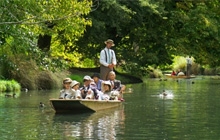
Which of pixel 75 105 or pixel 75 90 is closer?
pixel 75 105

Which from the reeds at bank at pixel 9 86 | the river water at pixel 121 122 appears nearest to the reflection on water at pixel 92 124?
the river water at pixel 121 122

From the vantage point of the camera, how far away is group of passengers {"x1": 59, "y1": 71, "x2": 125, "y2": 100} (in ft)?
61.1

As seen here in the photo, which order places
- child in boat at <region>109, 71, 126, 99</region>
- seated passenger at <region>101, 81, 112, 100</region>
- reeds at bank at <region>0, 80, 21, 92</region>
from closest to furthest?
seated passenger at <region>101, 81, 112, 100</region> < child in boat at <region>109, 71, 126, 99</region> < reeds at bank at <region>0, 80, 21, 92</region>

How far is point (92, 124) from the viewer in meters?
15.6

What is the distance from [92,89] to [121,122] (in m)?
3.48

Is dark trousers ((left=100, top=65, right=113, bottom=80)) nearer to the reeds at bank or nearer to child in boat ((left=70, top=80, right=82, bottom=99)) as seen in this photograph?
child in boat ((left=70, top=80, right=82, bottom=99))

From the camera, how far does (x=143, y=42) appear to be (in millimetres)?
41781

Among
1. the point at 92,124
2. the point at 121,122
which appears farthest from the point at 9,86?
the point at 92,124

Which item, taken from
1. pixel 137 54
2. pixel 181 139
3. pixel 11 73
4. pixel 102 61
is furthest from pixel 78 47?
pixel 181 139

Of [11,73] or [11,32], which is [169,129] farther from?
[11,73]

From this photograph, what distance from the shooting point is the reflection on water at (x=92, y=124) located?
44.6 feet

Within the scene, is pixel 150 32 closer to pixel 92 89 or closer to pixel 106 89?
pixel 106 89

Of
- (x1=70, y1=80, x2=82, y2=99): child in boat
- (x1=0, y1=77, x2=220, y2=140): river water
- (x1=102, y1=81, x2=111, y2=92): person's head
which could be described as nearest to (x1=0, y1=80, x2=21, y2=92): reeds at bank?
(x1=0, y1=77, x2=220, y2=140): river water

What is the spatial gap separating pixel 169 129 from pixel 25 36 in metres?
4.49
